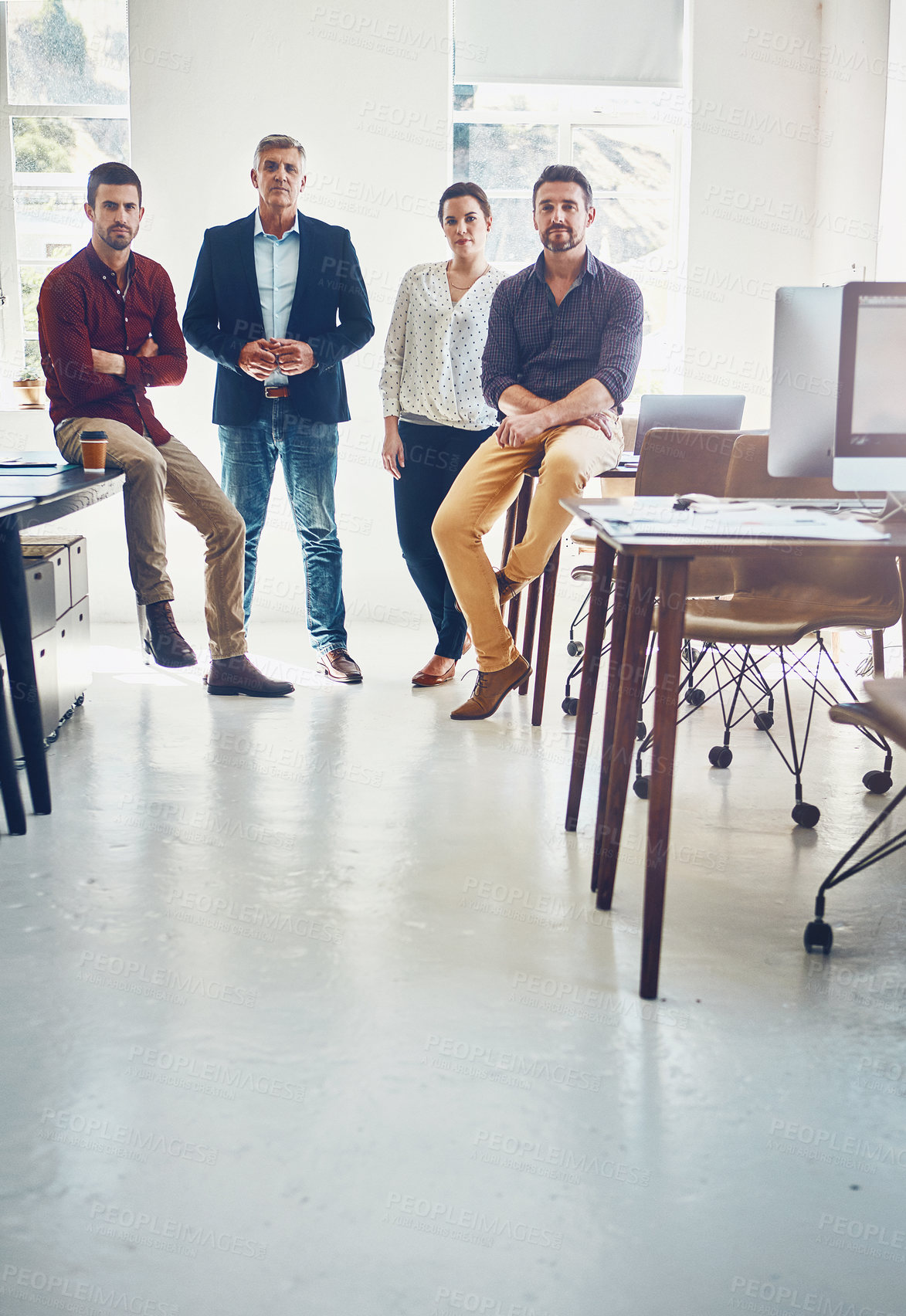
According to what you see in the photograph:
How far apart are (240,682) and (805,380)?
224 cm

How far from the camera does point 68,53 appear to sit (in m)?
5.39

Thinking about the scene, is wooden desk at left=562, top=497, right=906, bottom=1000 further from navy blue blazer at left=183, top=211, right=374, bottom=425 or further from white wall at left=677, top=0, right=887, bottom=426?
white wall at left=677, top=0, right=887, bottom=426

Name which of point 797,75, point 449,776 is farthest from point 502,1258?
point 797,75

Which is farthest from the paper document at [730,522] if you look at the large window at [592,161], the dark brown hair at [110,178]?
the large window at [592,161]

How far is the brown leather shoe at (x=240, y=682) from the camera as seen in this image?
4.10 m

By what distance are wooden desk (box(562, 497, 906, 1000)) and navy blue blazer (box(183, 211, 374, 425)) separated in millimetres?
1904

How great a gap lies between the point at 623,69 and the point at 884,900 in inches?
176

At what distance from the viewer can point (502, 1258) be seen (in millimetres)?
1354

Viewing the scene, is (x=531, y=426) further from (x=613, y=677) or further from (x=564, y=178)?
(x=613, y=677)

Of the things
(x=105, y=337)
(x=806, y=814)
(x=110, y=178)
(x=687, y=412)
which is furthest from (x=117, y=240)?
(x=806, y=814)

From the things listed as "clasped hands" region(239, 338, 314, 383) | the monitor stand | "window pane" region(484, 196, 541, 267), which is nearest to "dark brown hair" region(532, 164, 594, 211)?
"clasped hands" region(239, 338, 314, 383)

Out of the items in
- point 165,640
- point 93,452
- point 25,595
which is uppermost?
point 93,452

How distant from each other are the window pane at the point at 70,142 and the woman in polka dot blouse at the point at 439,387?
6.76 feet

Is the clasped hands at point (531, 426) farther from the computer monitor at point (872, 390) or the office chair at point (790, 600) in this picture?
the computer monitor at point (872, 390)
